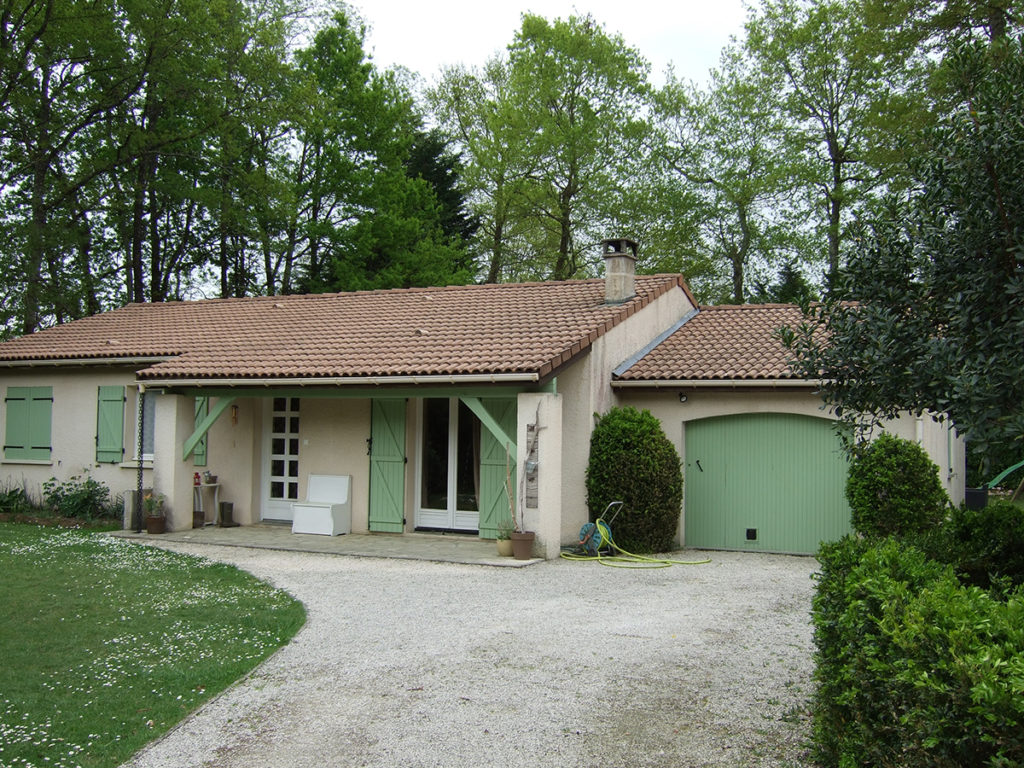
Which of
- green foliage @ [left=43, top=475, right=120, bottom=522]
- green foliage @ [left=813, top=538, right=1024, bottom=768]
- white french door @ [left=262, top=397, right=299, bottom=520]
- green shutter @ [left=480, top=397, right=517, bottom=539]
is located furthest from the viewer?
green foliage @ [left=43, top=475, right=120, bottom=522]

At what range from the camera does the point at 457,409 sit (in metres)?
13.6

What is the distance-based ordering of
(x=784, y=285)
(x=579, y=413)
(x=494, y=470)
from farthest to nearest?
1. (x=784, y=285)
2. (x=494, y=470)
3. (x=579, y=413)

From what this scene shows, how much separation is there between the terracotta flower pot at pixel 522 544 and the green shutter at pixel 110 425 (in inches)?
327

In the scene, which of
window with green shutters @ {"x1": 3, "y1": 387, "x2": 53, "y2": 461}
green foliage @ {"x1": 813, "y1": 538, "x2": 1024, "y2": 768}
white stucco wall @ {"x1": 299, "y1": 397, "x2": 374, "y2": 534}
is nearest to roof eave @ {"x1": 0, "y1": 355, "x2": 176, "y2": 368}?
window with green shutters @ {"x1": 3, "y1": 387, "x2": 53, "y2": 461}

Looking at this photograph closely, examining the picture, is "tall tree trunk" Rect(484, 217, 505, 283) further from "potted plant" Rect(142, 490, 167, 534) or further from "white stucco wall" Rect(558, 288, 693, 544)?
→ "potted plant" Rect(142, 490, 167, 534)

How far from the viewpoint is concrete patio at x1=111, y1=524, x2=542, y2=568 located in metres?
11.6

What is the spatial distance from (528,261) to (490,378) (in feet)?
69.2

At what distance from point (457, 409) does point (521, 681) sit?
305 inches

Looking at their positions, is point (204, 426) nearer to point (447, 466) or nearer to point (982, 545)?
point (447, 466)

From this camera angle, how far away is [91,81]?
23922 millimetres

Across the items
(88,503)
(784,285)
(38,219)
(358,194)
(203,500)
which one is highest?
(358,194)

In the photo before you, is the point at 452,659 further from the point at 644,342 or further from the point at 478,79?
the point at 478,79

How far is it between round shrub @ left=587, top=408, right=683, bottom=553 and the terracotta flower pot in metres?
1.47

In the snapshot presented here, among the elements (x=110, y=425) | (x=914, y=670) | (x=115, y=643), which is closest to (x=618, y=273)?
(x=110, y=425)
